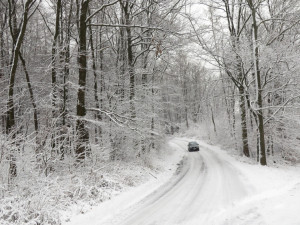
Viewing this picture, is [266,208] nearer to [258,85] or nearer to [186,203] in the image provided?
[186,203]

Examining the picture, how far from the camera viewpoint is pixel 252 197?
8039 millimetres

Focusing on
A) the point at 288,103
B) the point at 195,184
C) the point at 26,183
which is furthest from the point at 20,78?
the point at 288,103

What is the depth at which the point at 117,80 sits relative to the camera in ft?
48.7

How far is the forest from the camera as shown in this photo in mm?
9328

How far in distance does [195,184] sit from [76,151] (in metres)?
5.59

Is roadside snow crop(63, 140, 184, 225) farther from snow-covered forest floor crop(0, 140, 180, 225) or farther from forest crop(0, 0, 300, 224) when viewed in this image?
forest crop(0, 0, 300, 224)

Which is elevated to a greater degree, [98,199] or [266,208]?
[266,208]

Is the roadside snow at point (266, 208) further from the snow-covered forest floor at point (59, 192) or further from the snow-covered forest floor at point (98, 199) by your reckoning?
the snow-covered forest floor at point (59, 192)

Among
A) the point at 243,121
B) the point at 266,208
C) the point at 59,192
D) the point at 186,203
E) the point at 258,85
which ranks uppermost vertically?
the point at 258,85

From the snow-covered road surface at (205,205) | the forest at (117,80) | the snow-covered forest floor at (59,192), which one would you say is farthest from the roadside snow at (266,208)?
the forest at (117,80)

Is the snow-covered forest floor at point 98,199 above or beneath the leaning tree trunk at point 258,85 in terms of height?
beneath

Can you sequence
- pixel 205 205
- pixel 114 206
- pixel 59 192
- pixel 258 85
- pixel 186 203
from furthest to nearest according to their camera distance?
pixel 258 85 < pixel 186 203 < pixel 114 206 < pixel 205 205 < pixel 59 192

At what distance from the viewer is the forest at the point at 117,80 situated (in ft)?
30.6

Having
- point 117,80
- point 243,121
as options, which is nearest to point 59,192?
point 117,80
